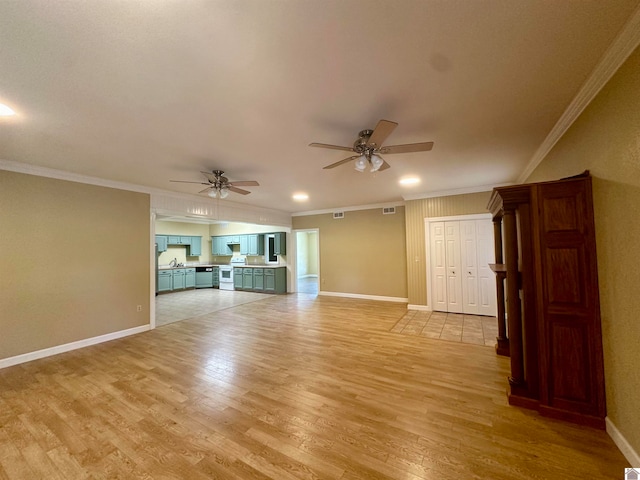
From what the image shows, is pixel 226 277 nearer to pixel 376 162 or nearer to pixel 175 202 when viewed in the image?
pixel 175 202

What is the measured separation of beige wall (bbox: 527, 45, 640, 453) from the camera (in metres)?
1.55

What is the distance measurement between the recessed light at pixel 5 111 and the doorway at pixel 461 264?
6231 millimetres

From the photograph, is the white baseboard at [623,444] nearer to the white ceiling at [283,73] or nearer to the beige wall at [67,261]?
the white ceiling at [283,73]

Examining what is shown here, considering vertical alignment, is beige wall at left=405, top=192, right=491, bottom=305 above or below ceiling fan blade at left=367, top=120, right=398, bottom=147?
below

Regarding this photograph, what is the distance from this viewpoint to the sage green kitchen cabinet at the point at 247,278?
28.6ft

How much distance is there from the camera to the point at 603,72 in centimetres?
172

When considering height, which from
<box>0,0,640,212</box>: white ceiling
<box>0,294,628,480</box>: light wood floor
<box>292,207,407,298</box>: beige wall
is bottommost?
<box>0,294,628,480</box>: light wood floor

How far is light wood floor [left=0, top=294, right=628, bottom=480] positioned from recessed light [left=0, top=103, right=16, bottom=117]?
8.71ft

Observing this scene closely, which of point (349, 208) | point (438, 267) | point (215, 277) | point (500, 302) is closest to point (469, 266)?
point (438, 267)

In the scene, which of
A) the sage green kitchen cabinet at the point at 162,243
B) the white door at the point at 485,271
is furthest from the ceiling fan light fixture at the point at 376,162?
the sage green kitchen cabinet at the point at 162,243

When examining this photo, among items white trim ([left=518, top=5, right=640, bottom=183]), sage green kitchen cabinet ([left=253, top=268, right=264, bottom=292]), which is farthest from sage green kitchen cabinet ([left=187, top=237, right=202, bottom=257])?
white trim ([left=518, top=5, right=640, bottom=183])

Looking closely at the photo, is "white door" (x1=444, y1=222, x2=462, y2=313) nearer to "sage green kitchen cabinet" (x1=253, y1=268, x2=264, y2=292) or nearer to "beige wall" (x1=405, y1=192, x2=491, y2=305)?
"beige wall" (x1=405, y1=192, x2=491, y2=305)

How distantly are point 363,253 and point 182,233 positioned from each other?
704cm

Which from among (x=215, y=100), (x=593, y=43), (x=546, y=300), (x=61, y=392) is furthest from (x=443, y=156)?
(x=61, y=392)
